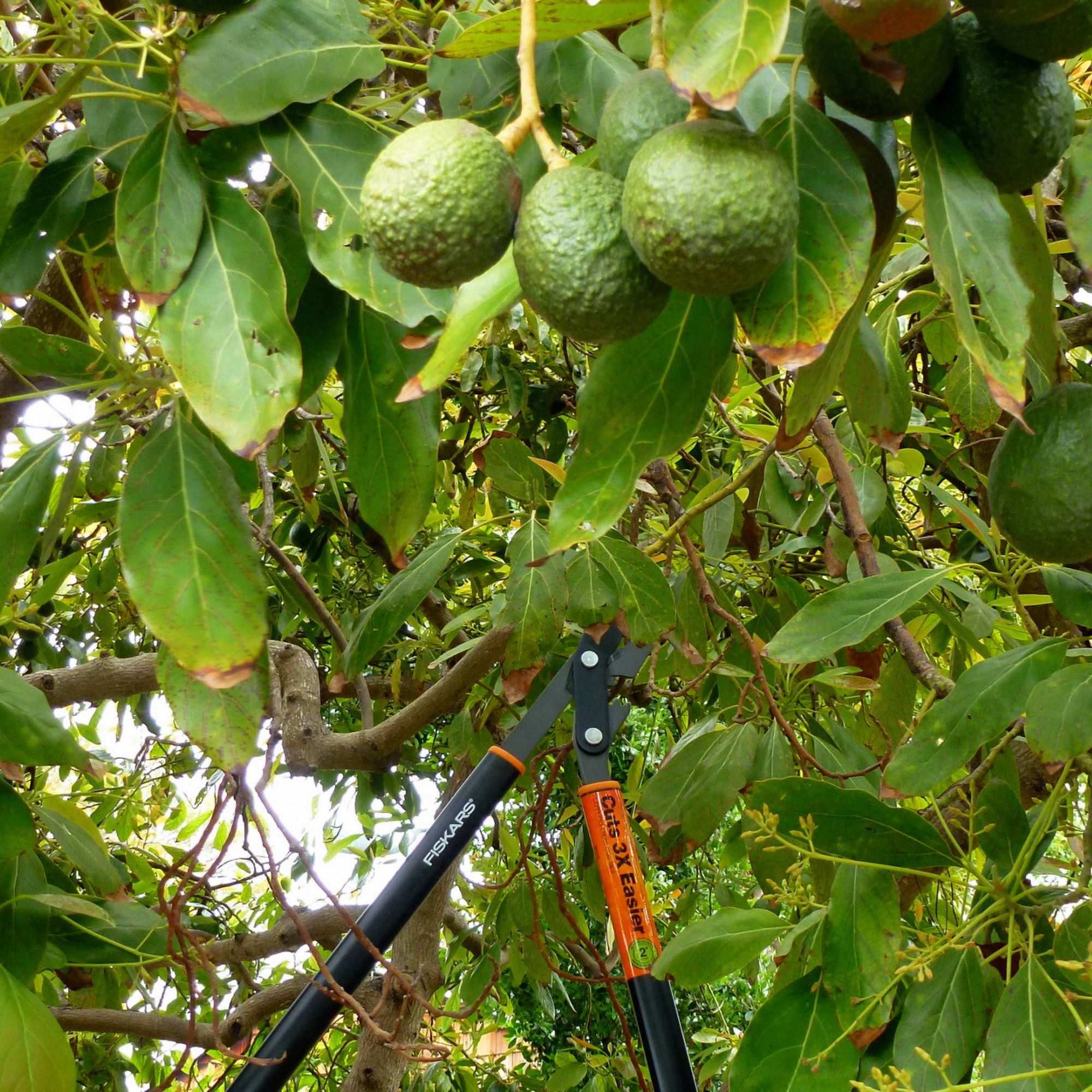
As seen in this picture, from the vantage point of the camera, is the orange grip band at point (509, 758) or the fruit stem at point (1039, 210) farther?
the orange grip band at point (509, 758)

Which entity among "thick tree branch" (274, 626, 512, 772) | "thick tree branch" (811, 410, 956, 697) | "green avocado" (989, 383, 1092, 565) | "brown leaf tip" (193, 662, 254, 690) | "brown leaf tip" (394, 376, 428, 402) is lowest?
"thick tree branch" (274, 626, 512, 772)

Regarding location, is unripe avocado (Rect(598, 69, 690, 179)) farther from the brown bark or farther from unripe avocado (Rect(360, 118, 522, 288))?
the brown bark

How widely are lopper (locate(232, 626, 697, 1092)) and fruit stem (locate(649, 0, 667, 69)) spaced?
875 millimetres

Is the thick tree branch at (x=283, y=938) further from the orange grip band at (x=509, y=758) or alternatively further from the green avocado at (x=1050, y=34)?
the green avocado at (x=1050, y=34)

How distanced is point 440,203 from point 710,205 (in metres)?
0.13

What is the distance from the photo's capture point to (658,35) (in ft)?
1.55

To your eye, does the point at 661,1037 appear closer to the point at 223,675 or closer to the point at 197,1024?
the point at 223,675

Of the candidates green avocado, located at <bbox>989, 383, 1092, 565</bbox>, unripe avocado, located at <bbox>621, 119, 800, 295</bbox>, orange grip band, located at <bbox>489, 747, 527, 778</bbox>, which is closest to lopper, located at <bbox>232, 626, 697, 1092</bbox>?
orange grip band, located at <bbox>489, 747, 527, 778</bbox>

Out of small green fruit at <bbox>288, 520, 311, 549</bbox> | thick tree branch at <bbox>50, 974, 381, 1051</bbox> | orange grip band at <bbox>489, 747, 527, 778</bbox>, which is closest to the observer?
orange grip band at <bbox>489, 747, 527, 778</bbox>

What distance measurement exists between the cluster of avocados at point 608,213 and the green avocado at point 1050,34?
14 centimetres

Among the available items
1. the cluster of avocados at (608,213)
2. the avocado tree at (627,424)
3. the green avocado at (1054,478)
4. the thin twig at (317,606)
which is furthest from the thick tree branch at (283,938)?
the cluster of avocados at (608,213)

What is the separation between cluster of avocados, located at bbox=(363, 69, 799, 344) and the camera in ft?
1.38

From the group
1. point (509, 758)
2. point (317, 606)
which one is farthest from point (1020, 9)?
point (317, 606)

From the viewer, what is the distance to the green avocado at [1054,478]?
64 centimetres
